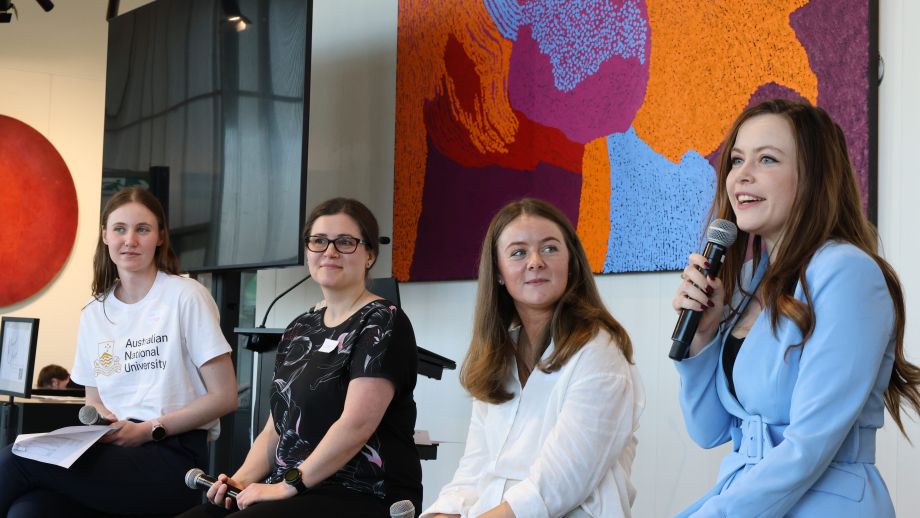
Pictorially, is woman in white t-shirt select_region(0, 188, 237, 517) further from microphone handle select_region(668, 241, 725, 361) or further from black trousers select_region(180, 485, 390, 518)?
microphone handle select_region(668, 241, 725, 361)

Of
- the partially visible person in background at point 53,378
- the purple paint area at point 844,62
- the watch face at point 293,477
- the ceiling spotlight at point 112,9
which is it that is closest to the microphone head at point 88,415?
the watch face at point 293,477

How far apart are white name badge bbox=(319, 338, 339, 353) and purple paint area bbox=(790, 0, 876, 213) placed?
1368mm

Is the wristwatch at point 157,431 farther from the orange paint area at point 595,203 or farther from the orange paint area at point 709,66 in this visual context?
the orange paint area at point 709,66

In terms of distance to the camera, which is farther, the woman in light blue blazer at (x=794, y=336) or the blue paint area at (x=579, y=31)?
the blue paint area at (x=579, y=31)

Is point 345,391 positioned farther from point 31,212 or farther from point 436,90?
point 31,212

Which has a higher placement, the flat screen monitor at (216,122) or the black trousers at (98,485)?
the flat screen monitor at (216,122)

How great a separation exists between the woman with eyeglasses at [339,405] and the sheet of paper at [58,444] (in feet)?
1.35

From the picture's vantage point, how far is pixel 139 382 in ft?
9.36

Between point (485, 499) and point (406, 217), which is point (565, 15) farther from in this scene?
point (485, 499)

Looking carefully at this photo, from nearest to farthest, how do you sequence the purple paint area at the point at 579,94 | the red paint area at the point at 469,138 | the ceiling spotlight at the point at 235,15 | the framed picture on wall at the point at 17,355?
1. the purple paint area at the point at 579,94
2. the red paint area at the point at 469,138
3. the framed picture on wall at the point at 17,355
4. the ceiling spotlight at the point at 235,15

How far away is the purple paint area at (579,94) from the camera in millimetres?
3164

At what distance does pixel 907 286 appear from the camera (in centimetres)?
243

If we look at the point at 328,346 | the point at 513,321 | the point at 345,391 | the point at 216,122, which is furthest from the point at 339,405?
the point at 216,122

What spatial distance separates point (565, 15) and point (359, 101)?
1.26 meters
